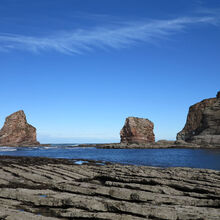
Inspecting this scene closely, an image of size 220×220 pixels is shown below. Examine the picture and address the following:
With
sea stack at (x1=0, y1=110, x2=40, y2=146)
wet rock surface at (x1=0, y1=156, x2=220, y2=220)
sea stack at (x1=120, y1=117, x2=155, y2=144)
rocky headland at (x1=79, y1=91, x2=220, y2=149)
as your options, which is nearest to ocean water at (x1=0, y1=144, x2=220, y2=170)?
wet rock surface at (x1=0, y1=156, x2=220, y2=220)

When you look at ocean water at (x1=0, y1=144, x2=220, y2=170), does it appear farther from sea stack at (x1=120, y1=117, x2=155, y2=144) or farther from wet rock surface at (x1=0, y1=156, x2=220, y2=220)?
sea stack at (x1=120, y1=117, x2=155, y2=144)

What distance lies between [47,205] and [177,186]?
727 centimetres

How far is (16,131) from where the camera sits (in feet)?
489

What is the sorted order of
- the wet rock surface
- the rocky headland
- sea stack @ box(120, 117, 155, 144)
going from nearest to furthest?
the wet rock surface → the rocky headland → sea stack @ box(120, 117, 155, 144)

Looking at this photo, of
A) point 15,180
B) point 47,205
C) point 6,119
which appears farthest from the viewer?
point 6,119

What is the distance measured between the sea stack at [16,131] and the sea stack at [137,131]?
186 ft

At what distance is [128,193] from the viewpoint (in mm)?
12078

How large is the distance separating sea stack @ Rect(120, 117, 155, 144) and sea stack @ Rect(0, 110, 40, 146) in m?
56.7

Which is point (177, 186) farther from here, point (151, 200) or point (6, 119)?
point (6, 119)

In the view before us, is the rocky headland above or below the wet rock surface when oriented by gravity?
above

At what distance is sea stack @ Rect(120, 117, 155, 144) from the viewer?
148 m

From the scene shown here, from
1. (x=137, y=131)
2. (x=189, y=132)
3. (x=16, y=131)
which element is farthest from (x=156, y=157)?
(x=189, y=132)

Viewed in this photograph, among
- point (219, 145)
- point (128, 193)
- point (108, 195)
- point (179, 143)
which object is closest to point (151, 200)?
point (128, 193)

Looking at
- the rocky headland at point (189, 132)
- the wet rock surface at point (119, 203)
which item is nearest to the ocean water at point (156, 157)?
the wet rock surface at point (119, 203)
